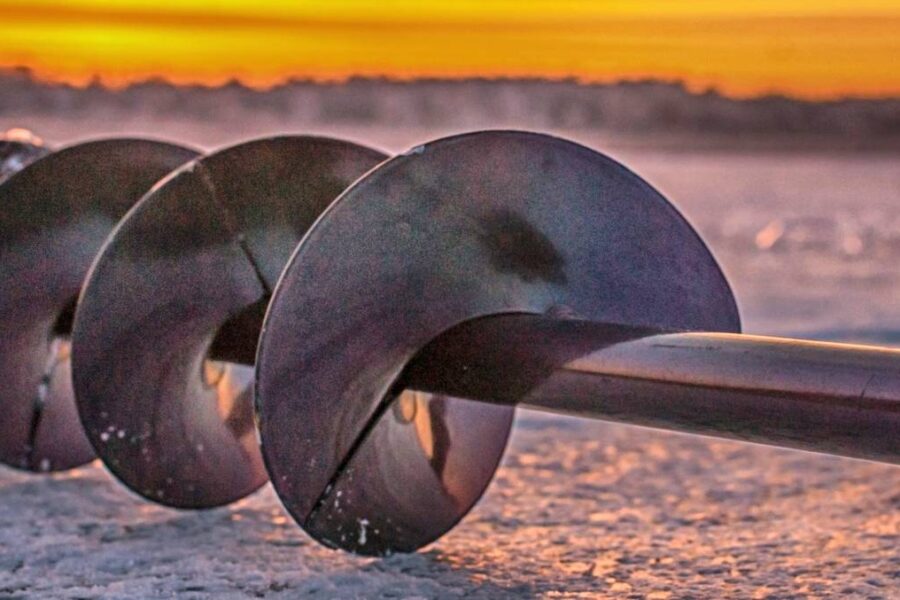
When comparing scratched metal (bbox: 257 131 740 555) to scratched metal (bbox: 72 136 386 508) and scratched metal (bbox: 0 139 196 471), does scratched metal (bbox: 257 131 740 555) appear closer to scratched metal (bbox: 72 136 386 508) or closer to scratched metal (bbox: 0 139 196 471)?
scratched metal (bbox: 72 136 386 508)

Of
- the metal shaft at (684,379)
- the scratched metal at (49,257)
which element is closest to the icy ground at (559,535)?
the scratched metal at (49,257)

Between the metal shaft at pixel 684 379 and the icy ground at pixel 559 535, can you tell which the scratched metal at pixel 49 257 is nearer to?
the icy ground at pixel 559 535

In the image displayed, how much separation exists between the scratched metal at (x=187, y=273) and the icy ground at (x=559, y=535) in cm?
27

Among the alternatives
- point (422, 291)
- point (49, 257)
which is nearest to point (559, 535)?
point (422, 291)

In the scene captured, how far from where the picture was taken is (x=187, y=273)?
280cm

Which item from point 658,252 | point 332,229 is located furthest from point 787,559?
point 332,229

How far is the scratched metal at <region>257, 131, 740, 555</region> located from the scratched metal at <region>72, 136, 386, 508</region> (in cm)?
42

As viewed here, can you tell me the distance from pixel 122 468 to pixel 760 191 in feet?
95.4

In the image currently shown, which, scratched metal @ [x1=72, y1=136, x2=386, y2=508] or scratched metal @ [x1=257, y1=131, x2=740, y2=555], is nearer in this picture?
scratched metal @ [x1=257, y1=131, x2=740, y2=555]

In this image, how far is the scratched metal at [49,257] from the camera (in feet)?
10.9

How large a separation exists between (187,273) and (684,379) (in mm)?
1099

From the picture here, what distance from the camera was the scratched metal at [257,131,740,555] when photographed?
232 cm

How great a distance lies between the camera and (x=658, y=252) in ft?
8.40

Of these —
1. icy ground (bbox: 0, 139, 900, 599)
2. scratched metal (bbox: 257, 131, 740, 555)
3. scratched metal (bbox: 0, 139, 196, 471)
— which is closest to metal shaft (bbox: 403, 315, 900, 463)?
scratched metal (bbox: 257, 131, 740, 555)
